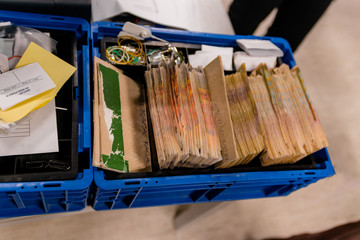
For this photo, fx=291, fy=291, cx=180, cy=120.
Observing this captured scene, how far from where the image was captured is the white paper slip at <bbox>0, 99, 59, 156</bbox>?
2.82 ft

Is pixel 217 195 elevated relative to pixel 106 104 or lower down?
lower down

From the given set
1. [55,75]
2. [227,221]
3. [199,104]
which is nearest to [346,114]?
[227,221]

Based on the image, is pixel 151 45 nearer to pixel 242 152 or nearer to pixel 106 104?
pixel 106 104

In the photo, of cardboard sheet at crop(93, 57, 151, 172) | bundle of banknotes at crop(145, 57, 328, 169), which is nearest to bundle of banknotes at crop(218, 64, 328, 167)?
bundle of banknotes at crop(145, 57, 328, 169)

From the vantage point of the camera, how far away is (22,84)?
902mm

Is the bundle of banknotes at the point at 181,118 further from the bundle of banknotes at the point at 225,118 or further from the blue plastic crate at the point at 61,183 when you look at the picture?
Answer: the blue plastic crate at the point at 61,183

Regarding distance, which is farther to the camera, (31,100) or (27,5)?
(27,5)

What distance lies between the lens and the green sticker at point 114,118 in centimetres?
88

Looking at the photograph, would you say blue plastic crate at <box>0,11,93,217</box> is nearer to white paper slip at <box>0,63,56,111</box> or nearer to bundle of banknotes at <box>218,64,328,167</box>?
white paper slip at <box>0,63,56,111</box>

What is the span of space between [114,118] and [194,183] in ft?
1.09

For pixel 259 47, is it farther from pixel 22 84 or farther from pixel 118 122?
pixel 22 84

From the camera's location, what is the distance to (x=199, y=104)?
0.94 meters

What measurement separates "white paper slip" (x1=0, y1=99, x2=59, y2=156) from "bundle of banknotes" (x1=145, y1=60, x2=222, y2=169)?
314 mm

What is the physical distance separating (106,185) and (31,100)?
0.35 m
